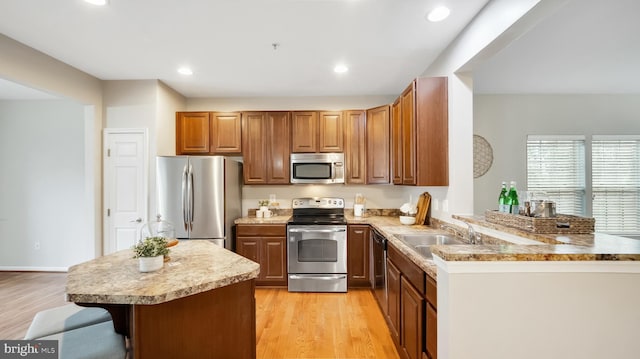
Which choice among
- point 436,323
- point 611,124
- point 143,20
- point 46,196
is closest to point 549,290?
point 436,323

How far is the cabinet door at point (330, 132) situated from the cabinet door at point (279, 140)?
1.54ft

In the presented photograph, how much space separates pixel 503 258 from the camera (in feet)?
4.14

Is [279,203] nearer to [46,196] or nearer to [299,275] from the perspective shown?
[299,275]

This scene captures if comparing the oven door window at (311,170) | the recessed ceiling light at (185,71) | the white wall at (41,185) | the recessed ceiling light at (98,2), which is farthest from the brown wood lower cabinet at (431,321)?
the white wall at (41,185)

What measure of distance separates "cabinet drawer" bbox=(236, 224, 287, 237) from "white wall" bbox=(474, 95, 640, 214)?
114 inches

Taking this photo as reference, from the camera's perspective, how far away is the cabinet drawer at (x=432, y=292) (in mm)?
1531

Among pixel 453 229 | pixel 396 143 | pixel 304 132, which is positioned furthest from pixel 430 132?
pixel 304 132

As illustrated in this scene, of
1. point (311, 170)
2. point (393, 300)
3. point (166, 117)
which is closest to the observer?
point (393, 300)

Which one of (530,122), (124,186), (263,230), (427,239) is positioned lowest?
(263,230)

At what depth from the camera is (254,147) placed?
407 cm

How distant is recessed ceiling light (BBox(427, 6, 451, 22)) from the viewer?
2086mm

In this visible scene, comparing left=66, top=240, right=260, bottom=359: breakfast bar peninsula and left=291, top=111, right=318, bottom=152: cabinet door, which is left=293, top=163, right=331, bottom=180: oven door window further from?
left=66, top=240, right=260, bottom=359: breakfast bar peninsula

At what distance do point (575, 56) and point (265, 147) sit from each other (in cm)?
376

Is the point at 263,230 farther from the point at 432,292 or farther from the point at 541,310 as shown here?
the point at 541,310
